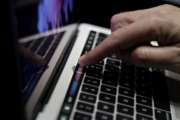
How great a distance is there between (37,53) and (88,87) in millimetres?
109

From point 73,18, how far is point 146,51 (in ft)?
0.75

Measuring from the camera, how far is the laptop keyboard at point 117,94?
17.6 inches

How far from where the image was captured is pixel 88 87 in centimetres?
50

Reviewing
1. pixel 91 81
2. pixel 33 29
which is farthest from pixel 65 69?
pixel 33 29

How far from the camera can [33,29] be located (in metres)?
0.39

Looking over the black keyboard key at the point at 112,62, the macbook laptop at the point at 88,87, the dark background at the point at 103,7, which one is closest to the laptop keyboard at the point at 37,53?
the macbook laptop at the point at 88,87

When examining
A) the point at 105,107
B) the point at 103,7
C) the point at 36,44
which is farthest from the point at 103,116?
the point at 103,7

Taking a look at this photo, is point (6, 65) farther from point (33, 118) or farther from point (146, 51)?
point (146, 51)

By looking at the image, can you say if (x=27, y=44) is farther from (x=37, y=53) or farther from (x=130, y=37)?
(x=130, y=37)

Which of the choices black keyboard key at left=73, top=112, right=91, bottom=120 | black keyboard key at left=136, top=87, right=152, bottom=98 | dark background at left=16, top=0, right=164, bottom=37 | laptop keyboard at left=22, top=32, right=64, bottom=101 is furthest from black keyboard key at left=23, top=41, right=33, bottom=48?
dark background at left=16, top=0, right=164, bottom=37

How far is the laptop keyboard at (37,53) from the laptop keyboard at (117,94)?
5 centimetres

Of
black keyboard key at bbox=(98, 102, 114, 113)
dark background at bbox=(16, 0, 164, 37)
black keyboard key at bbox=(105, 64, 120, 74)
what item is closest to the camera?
black keyboard key at bbox=(98, 102, 114, 113)

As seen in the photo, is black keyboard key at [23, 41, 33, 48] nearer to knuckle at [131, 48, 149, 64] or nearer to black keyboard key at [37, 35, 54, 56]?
black keyboard key at [37, 35, 54, 56]

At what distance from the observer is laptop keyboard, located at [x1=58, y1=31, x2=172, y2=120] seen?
0.45 metres
